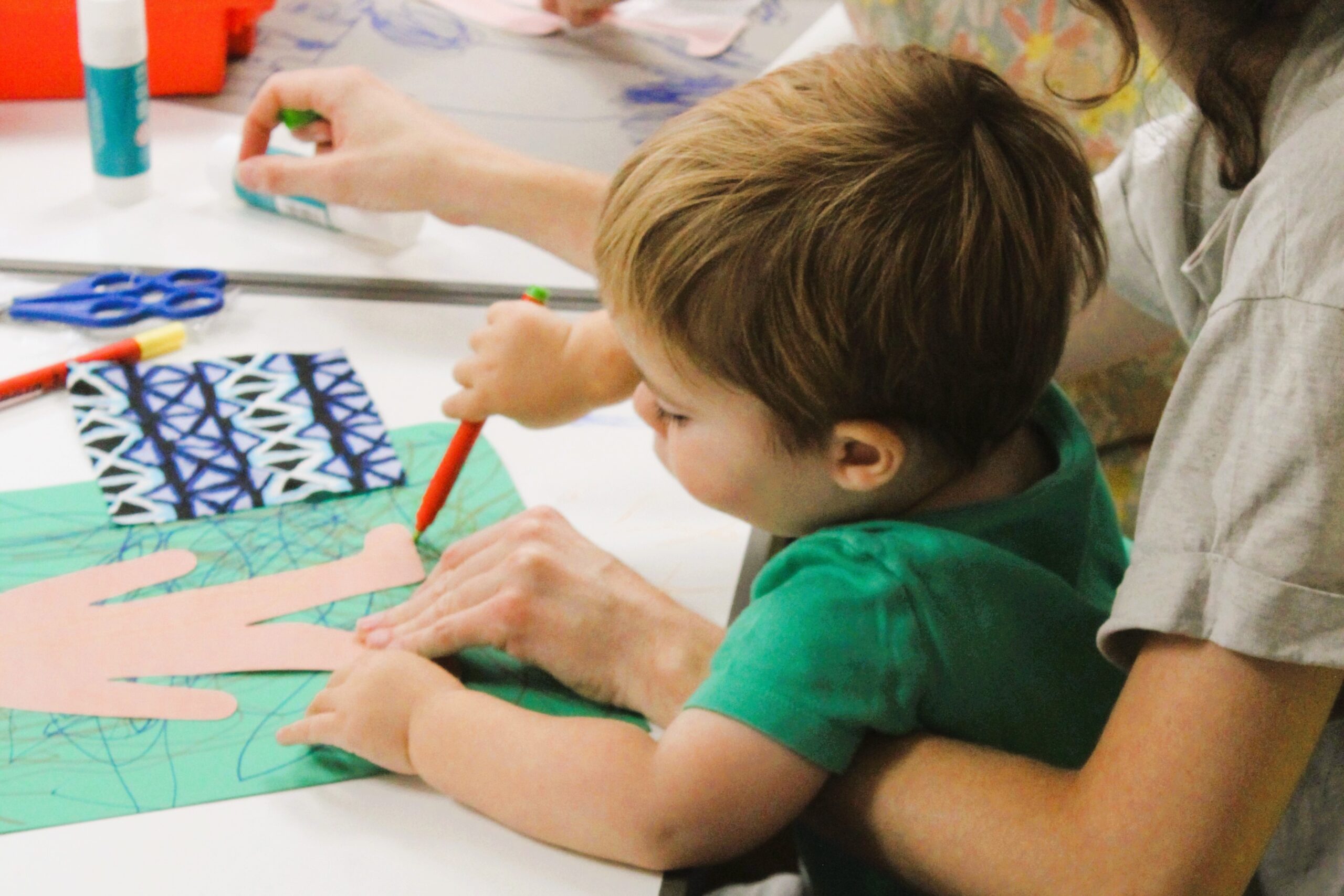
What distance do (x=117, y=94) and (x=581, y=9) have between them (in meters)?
0.61

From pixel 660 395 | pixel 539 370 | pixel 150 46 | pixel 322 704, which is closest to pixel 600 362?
pixel 539 370

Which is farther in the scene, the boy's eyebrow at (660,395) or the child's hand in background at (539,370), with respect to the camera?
the child's hand in background at (539,370)

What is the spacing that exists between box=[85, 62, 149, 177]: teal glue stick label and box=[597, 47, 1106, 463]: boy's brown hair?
642mm

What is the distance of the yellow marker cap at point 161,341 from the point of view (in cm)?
97

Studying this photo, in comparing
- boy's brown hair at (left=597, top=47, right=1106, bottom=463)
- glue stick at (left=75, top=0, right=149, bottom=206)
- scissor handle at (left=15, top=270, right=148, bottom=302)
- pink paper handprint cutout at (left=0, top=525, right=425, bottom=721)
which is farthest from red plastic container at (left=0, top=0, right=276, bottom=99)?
boy's brown hair at (left=597, top=47, right=1106, bottom=463)

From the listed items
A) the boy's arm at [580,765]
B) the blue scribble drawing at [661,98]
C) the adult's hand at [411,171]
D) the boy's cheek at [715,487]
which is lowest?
the boy's arm at [580,765]

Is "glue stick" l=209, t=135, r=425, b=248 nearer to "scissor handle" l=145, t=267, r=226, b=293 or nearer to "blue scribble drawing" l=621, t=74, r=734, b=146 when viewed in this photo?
"scissor handle" l=145, t=267, r=226, b=293

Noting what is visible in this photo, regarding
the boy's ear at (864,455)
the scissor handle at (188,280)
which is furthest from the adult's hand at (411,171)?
the boy's ear at (864,455)

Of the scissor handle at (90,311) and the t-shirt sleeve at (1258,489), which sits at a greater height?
the t-shirt sleeve at (1258,489)

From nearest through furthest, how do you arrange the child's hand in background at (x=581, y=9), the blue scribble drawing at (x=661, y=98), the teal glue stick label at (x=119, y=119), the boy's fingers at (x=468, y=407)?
the boy's fingers at (x=468, y=407) < the teal glue stick label at (x=119, y=119) < the blue scribble drawing at (x=661, y=98) < the child's hand in background at (x=581, y=9)

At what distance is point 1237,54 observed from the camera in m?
0.64

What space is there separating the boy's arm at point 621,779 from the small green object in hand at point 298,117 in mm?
689

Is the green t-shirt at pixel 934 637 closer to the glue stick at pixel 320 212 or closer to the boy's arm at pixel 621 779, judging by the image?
the boy's arm at pixel 621 779

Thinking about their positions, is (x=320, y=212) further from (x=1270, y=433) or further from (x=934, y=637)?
(x=1270, y=433)
